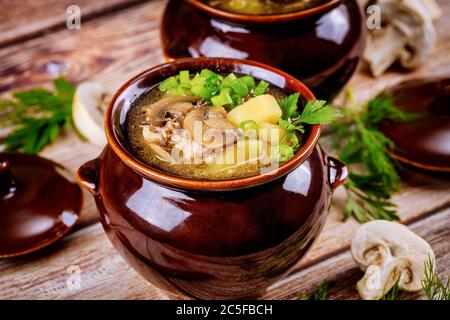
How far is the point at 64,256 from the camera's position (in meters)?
1.62

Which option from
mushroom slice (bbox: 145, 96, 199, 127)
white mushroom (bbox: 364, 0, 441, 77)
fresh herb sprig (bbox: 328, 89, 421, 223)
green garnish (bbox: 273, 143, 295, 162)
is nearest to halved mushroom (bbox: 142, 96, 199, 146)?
mushroom slice (bbox: 145, 96, 199, 127)

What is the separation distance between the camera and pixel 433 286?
58.2 inches

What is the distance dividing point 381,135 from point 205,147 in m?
0.76

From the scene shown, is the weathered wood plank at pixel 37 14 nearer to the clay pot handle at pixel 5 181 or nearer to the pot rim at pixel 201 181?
the clay pot handle at pixel 5 181

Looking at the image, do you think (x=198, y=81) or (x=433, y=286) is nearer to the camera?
(x=198, y=81)

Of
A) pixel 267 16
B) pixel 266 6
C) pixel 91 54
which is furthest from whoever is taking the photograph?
pixel 91 54

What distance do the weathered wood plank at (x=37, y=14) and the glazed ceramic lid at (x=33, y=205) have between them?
2.67 feet

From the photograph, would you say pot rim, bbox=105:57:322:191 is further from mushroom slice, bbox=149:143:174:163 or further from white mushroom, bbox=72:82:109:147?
white mushroom, bbox=72:82:109:147

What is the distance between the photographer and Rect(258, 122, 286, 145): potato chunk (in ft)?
4.07

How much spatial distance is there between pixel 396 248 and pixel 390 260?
0.13 feet

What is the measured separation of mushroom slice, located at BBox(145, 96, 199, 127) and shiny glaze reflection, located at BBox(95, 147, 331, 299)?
0.36 ft

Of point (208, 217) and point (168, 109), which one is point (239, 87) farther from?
point (208, 217)

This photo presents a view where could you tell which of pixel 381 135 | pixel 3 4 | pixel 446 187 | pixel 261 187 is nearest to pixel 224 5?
pixel 381 135

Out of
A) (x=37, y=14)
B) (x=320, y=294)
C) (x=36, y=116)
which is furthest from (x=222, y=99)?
(x=37, y=14)
